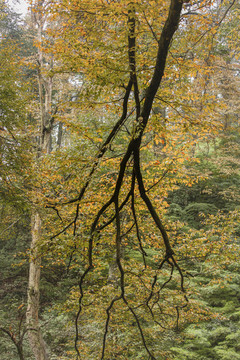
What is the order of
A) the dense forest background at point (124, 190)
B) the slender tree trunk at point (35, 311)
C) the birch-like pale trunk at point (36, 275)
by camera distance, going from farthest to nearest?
1. the slender tree trunk at point (35, 311)
2. the birch-like pale trunk at point (36, 275)
3. the dense forest background at point (124, 190)

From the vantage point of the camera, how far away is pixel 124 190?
5133 mm

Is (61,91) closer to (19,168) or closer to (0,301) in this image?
(19,168)

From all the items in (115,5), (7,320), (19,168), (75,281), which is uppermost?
(19,168)

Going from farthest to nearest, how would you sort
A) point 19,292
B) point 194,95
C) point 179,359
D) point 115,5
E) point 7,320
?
point 19,292, point 7,320, point 179,359, point 194,95, point 115,5

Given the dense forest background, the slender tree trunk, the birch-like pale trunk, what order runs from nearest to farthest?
the dense forest background < the birch-like pale trunk < the slender tree trunk

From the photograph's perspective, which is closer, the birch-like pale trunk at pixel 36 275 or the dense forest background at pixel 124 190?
the dense forest background at pixel 124 190

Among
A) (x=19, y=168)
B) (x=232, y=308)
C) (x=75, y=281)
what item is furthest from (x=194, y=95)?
(x=75, y=281)

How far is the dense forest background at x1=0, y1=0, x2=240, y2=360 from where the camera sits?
8.78 feet

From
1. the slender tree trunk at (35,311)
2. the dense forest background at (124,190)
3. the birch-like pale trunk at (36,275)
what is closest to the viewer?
the dense forest background at (124,190)

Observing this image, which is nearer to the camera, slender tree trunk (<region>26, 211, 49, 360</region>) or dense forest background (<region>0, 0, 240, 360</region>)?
dense forest background (<region>0, 0, 240, 360</region>)

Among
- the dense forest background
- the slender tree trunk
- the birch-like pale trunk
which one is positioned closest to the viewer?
the dense forest background

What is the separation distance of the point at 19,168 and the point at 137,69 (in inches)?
198

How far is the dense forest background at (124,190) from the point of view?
2.68 meters

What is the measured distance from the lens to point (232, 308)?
701cm
